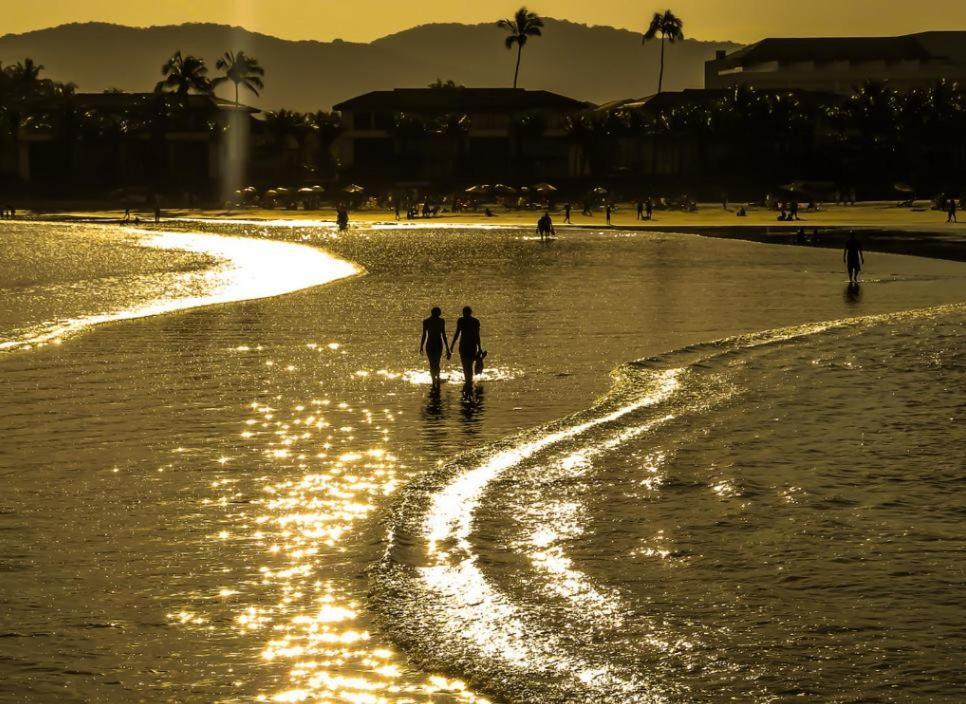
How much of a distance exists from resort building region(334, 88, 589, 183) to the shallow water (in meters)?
96.9

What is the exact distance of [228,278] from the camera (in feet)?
152

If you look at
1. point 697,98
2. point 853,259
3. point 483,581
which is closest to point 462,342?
point 483,581

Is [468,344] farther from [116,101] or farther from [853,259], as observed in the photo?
[116,101]

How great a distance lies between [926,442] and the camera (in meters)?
18.1

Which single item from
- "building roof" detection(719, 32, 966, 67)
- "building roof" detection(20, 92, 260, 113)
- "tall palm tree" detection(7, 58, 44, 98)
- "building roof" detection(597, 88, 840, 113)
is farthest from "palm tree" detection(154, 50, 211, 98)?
"building roof" detection(719, 32, 966, 67)

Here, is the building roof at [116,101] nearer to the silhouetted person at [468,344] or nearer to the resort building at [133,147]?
the resort building at [133,147]

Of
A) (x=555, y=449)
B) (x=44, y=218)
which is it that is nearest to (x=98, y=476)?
(x=555, y=449)

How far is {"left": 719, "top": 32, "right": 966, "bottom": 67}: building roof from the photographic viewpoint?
495 feet

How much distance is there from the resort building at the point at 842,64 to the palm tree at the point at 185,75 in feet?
169

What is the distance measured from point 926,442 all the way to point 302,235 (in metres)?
60.9

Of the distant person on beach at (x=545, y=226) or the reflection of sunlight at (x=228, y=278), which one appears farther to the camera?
the distant person on beach at (x=545, y=226)

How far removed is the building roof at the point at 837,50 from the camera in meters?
151

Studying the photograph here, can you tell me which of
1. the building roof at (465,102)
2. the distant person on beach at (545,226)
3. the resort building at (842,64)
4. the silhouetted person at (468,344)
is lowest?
the silhouetted person at (468,344)

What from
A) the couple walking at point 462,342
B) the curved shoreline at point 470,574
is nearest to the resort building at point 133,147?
the couple walking at point 462,342
